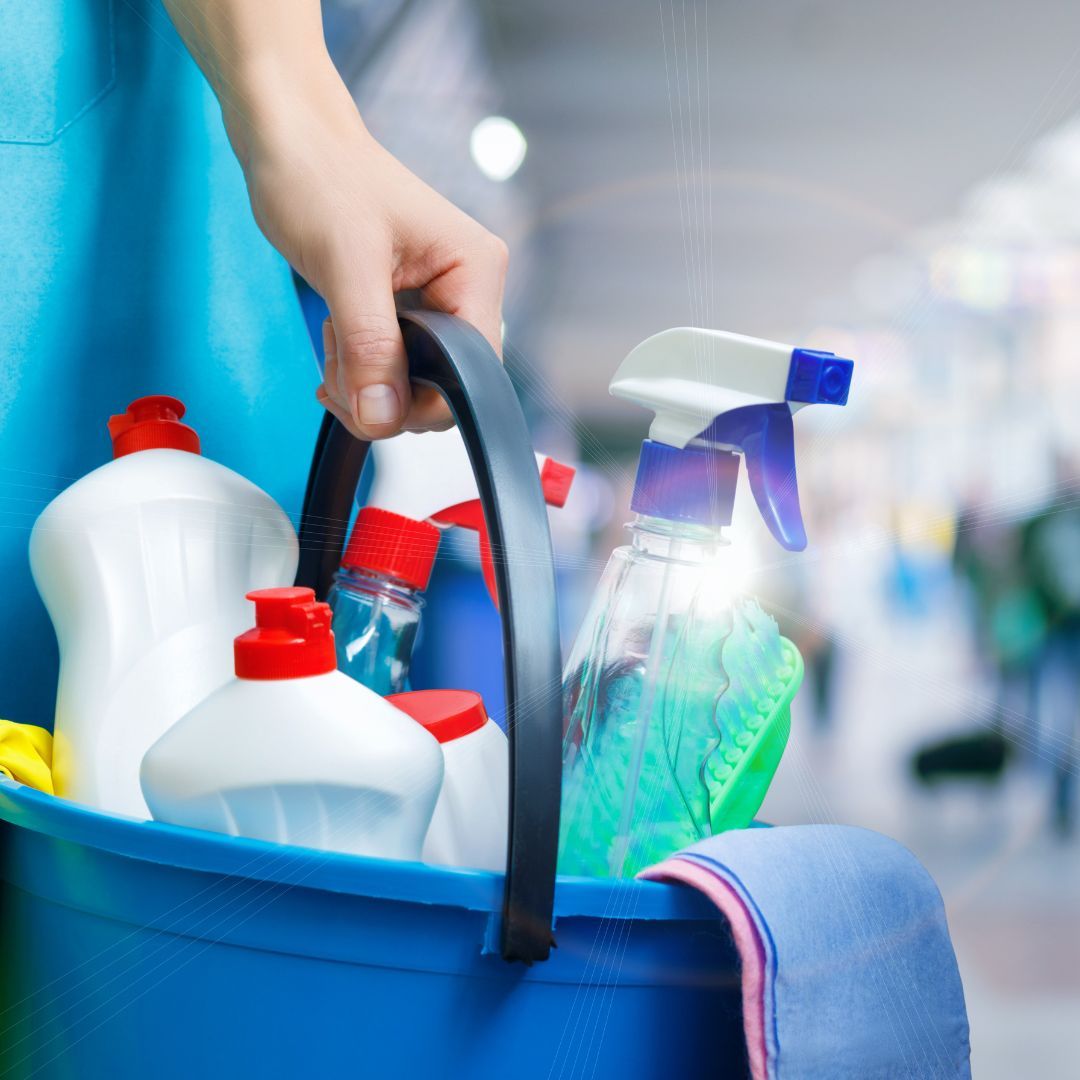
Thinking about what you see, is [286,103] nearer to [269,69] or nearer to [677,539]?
[269,69]

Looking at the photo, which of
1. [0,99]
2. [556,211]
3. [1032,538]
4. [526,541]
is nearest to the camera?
[526,541]

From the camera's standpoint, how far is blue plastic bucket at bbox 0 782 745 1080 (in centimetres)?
31

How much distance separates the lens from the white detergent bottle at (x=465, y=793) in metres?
0.40

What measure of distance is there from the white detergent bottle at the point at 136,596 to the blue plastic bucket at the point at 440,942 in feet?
0.20

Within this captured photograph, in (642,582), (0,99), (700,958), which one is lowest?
(700,958)

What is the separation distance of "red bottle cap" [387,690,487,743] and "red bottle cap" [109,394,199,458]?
0.55ft

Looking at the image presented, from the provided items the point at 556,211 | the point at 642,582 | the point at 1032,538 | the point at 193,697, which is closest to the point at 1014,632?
the point at 1032,538

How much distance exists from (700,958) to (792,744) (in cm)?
15

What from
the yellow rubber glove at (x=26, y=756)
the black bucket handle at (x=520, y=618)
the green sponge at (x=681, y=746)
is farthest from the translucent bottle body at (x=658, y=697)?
the yellow rubber glove at (x=26, y=756)

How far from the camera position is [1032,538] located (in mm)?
1060

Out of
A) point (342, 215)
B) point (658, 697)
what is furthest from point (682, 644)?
point (342, 215)

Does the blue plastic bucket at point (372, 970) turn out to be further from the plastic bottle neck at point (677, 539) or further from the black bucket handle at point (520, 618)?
the plastic bottle neck at point (677, 539)

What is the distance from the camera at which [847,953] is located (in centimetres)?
32

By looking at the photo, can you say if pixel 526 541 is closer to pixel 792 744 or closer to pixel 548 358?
pixel 792 744
